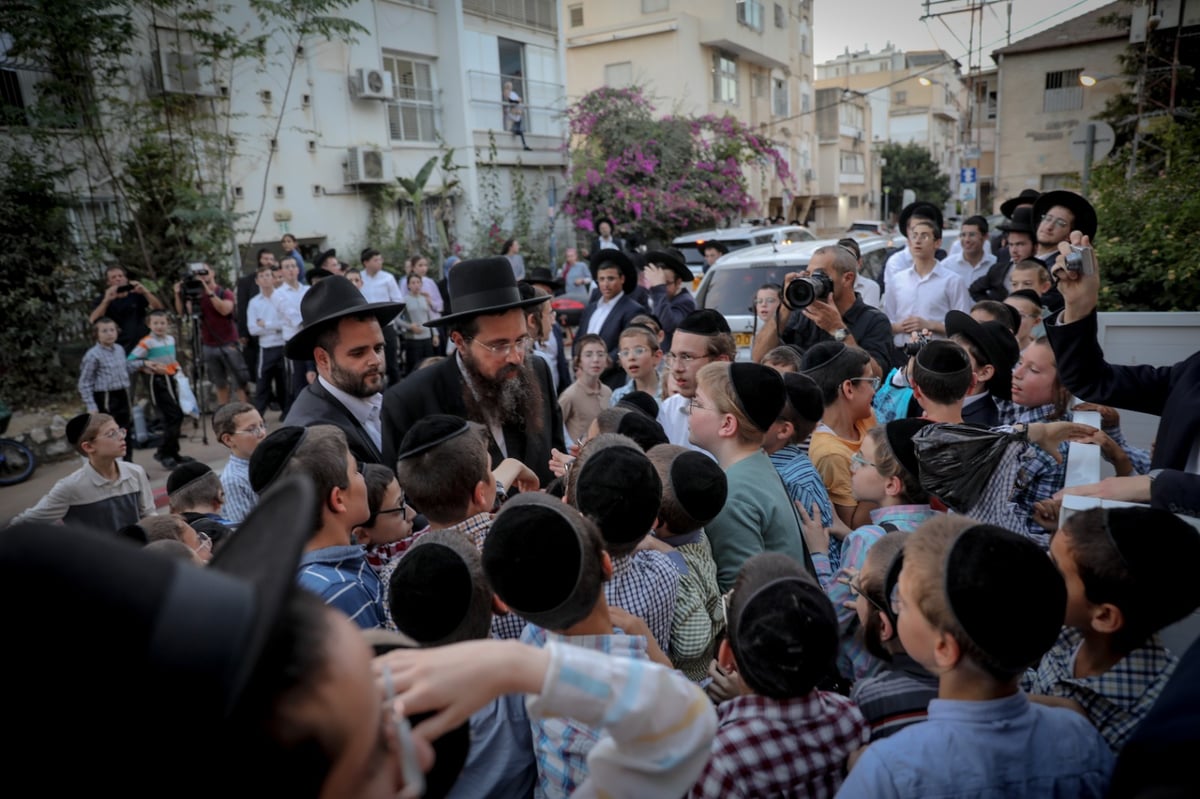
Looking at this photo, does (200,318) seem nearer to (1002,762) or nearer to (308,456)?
(308,456)

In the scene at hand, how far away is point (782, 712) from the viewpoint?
1.77m

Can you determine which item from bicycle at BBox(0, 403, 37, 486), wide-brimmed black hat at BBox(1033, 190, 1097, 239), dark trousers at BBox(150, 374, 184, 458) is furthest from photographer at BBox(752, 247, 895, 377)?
bicycle at BBox(0, 403, 37, 486)

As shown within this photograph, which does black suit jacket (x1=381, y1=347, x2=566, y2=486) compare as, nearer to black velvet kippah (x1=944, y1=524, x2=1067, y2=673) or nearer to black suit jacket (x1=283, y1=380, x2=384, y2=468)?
black suit jacket (x1=283, y1=380, x2=384, y2=468)

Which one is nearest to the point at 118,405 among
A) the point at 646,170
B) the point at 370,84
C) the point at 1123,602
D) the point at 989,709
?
the point at 989,709

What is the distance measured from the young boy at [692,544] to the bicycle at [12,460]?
834cm

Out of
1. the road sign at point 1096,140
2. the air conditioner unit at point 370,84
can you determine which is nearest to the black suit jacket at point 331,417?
the road sign at point 1096,140

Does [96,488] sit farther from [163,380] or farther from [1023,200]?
[1023,200]

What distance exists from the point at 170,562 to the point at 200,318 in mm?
9860

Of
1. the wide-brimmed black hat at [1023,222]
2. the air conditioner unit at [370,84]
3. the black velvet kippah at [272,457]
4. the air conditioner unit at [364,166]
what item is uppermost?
the air conditioner unit at [370,84]

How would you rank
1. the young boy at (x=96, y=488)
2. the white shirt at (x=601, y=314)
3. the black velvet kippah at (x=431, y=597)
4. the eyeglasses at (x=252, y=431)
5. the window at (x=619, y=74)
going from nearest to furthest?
the black velvet kippah at (x=431, y=597) < the eyeglasses at (x=252, y=431) < the young boy at (x=96, y=488) < the white shirt at (x=601, y=314) < the window at (x=619, y=74)

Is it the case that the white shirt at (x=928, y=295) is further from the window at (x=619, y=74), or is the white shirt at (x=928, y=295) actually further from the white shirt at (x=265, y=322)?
the window at (x=619, y=74)

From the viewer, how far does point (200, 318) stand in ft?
31.0

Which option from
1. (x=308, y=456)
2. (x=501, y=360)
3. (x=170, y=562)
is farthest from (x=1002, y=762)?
(x=501, y=360)

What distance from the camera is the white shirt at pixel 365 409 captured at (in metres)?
3.57
